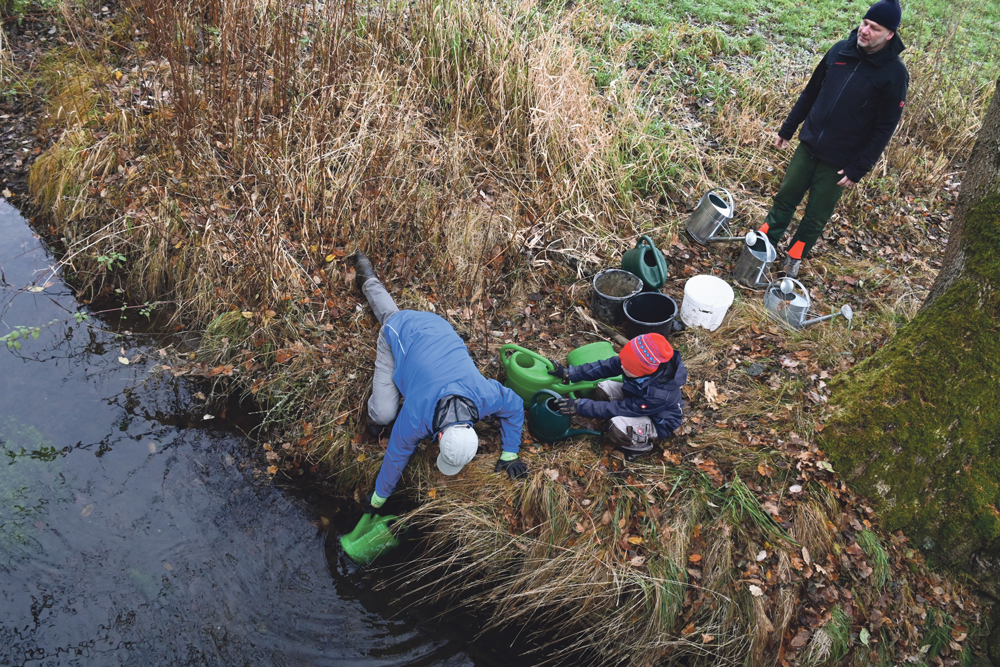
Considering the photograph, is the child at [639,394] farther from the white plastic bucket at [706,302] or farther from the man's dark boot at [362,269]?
the man's dark boot at [362,269]

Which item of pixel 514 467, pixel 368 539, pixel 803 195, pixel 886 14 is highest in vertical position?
pixel 886 14

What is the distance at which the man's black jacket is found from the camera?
Result: 4805 millimetres

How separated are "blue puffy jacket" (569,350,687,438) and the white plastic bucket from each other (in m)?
1.20

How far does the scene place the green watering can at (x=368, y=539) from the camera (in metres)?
4.29

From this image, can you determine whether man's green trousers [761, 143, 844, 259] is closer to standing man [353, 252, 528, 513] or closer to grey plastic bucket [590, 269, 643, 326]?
grey plastic bucket [590, 269, 643, 326]

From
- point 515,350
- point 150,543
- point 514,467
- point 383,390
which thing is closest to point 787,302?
point 515,350

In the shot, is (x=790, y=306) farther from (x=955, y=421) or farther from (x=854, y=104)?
(x=854, y=104)

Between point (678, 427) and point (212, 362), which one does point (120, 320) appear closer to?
point (212, 362)

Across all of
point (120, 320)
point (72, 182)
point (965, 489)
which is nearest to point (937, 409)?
point (965, 489)

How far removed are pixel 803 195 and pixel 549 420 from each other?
3518mm

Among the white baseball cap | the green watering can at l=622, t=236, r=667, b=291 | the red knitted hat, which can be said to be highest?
the red knitted hat

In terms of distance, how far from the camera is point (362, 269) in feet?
17.0

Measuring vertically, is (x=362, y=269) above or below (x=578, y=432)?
above

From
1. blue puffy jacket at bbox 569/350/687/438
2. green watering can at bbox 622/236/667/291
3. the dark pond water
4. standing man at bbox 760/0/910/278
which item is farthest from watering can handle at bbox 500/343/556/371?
standing man at bbox 760/0/910/278
